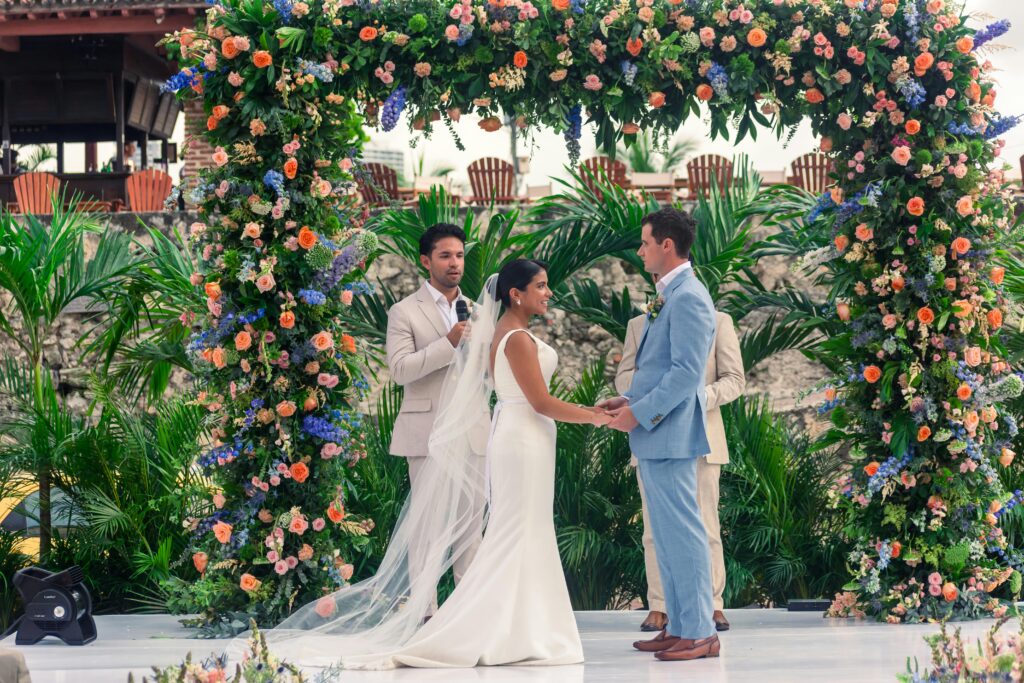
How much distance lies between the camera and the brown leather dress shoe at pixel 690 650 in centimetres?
557

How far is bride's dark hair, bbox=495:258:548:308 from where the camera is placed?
5711 mm

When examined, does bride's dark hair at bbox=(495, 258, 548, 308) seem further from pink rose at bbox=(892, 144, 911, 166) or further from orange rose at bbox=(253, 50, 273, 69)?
pink rose at bbox=(892, 144, 911, 166)

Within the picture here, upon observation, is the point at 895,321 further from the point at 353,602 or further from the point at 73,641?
the point at 73,641

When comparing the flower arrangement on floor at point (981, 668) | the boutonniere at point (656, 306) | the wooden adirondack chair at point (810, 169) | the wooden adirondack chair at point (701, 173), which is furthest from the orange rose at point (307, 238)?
the wooden adirondack chair at point (810, 169)

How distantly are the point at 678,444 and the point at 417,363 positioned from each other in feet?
4.77

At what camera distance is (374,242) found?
6.63 meters

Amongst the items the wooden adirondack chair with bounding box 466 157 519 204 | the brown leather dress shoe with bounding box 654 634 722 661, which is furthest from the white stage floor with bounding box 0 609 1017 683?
the wooden adirondack chair with bounding box 466 157 519 204

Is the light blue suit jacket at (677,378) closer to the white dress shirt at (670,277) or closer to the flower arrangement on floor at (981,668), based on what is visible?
the white dress shirt at (670,277)

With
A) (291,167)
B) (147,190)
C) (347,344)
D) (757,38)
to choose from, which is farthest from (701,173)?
(291,167)

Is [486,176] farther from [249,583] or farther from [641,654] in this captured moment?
[641,654]

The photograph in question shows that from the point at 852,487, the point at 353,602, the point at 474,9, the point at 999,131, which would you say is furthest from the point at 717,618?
the point at 474,9

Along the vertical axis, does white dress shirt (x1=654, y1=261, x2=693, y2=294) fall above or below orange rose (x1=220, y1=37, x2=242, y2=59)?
below

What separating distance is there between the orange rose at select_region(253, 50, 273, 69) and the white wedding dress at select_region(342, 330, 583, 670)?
6.16 feet

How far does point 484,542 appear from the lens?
5699mm
